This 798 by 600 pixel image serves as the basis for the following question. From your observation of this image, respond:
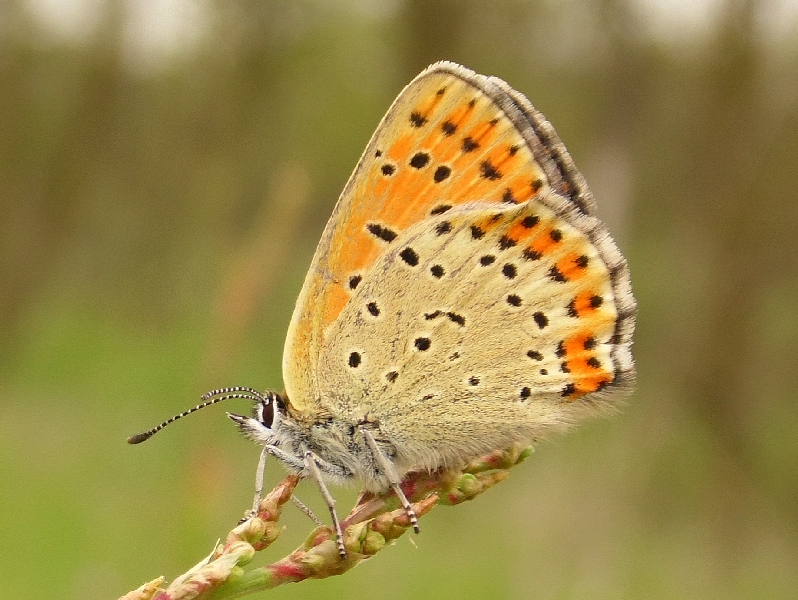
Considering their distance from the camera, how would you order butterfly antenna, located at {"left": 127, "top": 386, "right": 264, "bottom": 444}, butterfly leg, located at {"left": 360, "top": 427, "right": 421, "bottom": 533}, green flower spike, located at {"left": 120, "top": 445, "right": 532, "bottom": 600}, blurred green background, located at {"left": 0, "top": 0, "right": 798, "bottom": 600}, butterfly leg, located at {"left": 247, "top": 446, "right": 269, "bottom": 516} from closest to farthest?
green flower spike, located at {"left": 120, "top": 445, "right": 532, "bottom": 600}, butterfly leg, located at {"left": 360, "top": 427, "right": 421, "bottom": 533}, butterfly leg, located at {"left": 247, "top": 446, "right": 269, "bottom": 516}, butterfly antenna, located at {"left": 127, "top": 386, "right": 264, "bottom": 444}, blurred green background, located at {"left": 0, "top": 0, "right": 798, "bottom": 600}

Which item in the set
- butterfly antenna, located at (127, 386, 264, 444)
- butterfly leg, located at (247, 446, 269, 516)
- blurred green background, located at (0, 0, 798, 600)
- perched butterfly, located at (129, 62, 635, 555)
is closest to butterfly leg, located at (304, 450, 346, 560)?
perched butterfly, located at (129, 62, 635, 555)

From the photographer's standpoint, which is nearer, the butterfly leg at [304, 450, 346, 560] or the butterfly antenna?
the butterfly leg at [304, 450, 346, 560]

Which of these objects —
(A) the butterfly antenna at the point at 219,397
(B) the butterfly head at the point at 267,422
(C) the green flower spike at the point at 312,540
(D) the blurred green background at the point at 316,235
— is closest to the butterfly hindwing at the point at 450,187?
(B) the butterfly head at the point at 267,422

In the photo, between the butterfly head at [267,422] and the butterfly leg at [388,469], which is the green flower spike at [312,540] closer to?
the butterfly leg at [388,469]

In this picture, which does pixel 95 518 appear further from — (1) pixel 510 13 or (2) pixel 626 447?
(1) pixel 510 13

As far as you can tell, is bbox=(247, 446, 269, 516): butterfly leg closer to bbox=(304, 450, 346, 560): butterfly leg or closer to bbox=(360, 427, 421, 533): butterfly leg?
bbox=(304, 450, 346, 560): butterfly leg

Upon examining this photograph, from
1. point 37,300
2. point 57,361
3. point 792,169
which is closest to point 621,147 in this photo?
point 792,169

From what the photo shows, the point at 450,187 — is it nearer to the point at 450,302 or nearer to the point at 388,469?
the point at 450,302
